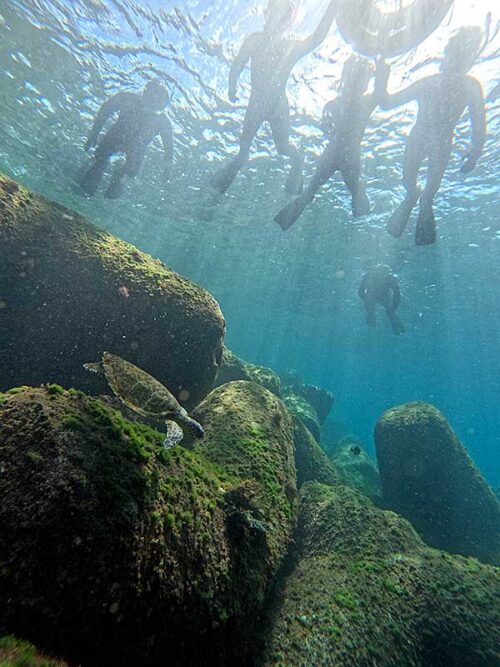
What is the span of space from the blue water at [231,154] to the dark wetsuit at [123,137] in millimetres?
1663

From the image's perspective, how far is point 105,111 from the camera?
409 inches

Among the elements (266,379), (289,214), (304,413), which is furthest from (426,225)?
(304,413)

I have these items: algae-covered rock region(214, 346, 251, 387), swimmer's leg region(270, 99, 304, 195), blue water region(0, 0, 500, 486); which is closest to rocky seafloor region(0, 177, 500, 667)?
algae-covered rock region(214, 346, 251, 387)

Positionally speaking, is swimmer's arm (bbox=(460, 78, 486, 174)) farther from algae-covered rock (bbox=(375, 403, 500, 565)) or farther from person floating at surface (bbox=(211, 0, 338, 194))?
algae-covered rock (bbox=(375, 403, 500, 565))

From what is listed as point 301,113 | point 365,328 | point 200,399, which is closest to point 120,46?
point 301,113

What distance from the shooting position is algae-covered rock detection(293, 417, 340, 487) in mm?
8352

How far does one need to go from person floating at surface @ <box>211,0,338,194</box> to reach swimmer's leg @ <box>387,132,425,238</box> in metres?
3.62

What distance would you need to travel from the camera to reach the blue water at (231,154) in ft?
30.6

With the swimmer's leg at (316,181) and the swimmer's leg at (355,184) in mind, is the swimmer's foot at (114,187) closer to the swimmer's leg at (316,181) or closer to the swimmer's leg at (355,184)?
the swimmer's leg at (316,181)

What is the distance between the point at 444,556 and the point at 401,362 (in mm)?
61828

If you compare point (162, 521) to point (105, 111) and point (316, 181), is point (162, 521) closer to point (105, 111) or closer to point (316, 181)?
point (316, 181)

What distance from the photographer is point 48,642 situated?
4.96 ft

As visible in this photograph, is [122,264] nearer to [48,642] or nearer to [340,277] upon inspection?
[48,642]

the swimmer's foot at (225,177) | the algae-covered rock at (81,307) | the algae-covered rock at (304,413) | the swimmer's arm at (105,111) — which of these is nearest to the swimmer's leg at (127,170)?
the swimmer's arm at (105,111)
